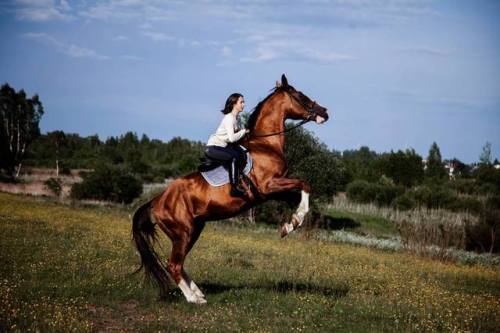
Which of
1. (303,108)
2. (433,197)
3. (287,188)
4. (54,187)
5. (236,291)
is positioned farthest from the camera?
(433,197)

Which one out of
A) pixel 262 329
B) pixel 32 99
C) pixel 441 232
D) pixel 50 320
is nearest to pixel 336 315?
pixel 262 329

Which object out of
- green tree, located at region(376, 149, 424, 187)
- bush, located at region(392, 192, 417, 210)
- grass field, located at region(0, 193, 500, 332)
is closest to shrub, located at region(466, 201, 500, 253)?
grass field, located at region(0, 193, 500, 332)

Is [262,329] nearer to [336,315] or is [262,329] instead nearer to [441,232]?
[336,315]

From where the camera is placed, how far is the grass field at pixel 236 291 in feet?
30.6

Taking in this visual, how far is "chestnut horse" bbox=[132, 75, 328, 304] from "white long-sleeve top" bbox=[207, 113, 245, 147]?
0.44 meters

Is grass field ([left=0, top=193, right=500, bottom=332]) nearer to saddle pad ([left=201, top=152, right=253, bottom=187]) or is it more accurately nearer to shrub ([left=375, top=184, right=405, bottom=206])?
saddle pad ([left=201, top=152, right=253, bottom=187])

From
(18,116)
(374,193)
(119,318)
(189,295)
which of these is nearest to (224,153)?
(189,295)

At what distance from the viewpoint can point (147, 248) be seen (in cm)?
1116

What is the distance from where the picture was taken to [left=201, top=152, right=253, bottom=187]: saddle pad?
10.4 meters

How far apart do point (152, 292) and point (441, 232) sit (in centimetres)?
1657

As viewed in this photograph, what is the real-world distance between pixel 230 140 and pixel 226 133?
0.22 meters

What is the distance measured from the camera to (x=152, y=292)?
11336mm

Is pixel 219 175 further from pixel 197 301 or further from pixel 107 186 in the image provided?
pixel 107 186

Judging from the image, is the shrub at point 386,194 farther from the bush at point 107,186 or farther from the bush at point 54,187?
the bush at point 54,187
